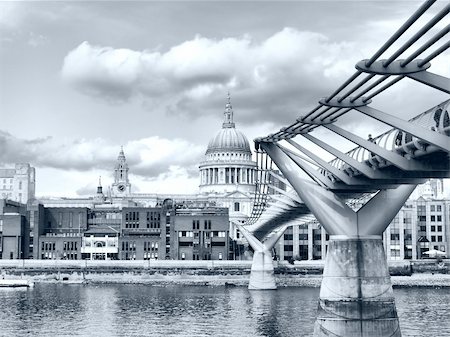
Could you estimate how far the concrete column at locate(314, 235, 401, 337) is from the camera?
131 feet

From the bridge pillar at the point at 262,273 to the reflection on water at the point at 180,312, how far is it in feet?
6.90

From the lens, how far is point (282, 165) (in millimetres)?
43844

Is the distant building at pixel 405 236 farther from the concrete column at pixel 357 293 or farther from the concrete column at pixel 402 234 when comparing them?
the concrete column at pixel 357 293

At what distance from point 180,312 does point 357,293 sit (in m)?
29.4

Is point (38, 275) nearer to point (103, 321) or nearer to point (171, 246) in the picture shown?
point (171, 246)

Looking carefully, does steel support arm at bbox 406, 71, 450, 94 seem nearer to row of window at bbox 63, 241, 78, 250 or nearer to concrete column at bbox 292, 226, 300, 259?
row of window at bbox 63, 241, 78, 250

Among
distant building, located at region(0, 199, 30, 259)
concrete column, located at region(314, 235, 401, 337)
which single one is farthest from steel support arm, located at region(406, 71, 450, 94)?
distant building, located at region(0, 199, 30, 259)

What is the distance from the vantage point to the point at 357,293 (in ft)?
132

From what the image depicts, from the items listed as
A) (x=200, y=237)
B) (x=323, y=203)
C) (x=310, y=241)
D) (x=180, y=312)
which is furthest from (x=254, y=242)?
(x=323, y=203)

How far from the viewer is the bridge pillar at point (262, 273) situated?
98750 millimetres

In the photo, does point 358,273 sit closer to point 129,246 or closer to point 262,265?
point 262,265

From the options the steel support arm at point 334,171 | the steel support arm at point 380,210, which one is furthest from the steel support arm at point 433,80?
the steel support arm at point 380,210

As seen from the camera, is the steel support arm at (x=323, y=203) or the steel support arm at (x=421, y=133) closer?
the steel support arm at (x=421, y=133)

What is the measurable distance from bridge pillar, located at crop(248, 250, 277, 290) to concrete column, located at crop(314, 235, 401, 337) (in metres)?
57.7
